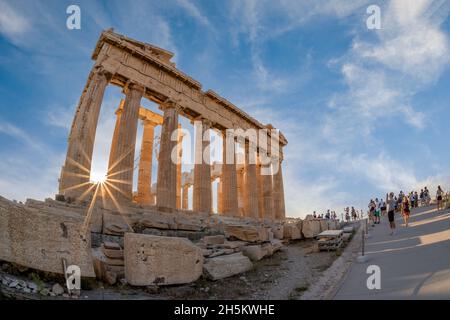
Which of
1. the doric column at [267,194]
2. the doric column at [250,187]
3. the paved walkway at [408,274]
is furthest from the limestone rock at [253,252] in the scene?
the doric column at [267,194]

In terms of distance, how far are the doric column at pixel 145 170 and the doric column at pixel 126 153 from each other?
462cm

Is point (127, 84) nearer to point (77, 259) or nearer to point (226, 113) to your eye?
point (226, 113)

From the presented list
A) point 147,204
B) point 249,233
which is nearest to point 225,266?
point 249,233

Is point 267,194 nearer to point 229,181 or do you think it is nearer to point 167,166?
point 229,181

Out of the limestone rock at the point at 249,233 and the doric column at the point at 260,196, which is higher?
the doric column at the point at 260,196

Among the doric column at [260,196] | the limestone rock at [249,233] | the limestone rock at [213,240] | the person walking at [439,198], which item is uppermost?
the doric column at [260,196]

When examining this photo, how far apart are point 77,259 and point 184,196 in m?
27.6

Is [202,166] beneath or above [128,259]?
above

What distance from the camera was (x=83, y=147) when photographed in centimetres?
1445

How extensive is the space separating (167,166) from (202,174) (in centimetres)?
302

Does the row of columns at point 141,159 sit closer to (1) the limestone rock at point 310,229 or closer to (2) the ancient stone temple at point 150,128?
(2) the ancient stone temple at point 150,128

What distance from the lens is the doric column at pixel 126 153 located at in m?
15.5
